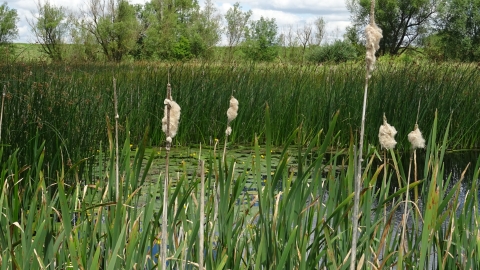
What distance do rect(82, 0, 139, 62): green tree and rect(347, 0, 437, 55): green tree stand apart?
55.9 ft

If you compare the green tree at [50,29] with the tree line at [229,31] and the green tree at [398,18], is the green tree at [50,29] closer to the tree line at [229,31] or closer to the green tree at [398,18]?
the tree line at [229,31]

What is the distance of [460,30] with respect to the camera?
132 feet

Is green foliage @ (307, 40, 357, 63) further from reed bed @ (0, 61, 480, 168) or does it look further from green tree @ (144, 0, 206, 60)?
reed bed @ (0, 61, 480, 168)

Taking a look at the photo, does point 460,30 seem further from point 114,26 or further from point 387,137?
Answer: point 387,137

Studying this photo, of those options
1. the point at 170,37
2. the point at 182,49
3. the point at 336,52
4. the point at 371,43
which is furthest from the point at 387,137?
the point at 182,49

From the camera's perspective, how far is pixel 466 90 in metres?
6.91

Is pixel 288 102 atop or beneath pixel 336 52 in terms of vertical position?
beneath

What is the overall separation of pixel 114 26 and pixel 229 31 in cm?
1189

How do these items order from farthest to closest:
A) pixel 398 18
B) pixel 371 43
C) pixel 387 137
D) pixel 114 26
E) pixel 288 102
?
pixel 398 18, pixel 114 26, pixel 288 102, pixel 387 137, pixel 371 43

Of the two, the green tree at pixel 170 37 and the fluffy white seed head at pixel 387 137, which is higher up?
the green tree at pixel 170 37

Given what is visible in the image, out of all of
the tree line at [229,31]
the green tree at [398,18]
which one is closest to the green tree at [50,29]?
the tree line at [229,31]

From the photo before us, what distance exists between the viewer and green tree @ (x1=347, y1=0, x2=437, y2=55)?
144 feet

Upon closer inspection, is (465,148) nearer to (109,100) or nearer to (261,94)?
(261,94)

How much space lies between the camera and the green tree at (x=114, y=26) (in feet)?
114
